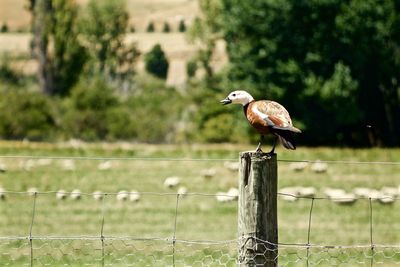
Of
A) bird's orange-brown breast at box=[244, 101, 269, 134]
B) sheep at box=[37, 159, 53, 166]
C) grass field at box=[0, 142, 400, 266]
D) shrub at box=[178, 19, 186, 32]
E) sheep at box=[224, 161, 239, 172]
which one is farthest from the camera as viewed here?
shrub at box=[178, 19, 186, 32]

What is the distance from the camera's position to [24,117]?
4309 centimetres

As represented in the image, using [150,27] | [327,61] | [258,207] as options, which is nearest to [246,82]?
[327,61]

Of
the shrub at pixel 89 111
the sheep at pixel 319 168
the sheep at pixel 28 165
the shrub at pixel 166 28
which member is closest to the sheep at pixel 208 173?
the sheep at pixel 319 168

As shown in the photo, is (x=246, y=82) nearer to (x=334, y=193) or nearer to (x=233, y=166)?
(x=233, y=166)

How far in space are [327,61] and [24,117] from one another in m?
14.6

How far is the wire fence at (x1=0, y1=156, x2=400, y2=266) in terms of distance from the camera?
11016 millimetres

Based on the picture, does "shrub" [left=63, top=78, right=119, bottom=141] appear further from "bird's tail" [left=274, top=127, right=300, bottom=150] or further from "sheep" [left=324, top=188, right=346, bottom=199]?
"bird's tail" [left=274, top=127, right=300, bottom=150]

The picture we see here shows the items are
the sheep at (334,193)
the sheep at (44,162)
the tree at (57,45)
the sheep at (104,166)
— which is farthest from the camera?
the tree at (57,45)

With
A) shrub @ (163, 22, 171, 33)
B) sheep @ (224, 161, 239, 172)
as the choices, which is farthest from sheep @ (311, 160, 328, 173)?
shrub @ (163, 22, 171, 33)

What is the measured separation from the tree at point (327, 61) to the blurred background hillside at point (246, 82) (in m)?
0.04

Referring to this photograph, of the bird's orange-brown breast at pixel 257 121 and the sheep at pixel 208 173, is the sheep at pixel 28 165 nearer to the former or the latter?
the sheep at pixel 208 173

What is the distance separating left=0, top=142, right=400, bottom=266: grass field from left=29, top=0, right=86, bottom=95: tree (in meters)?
24.2

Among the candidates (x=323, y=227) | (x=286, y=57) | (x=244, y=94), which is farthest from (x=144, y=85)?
(x=244, y=94)

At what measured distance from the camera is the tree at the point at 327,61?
37.6m
